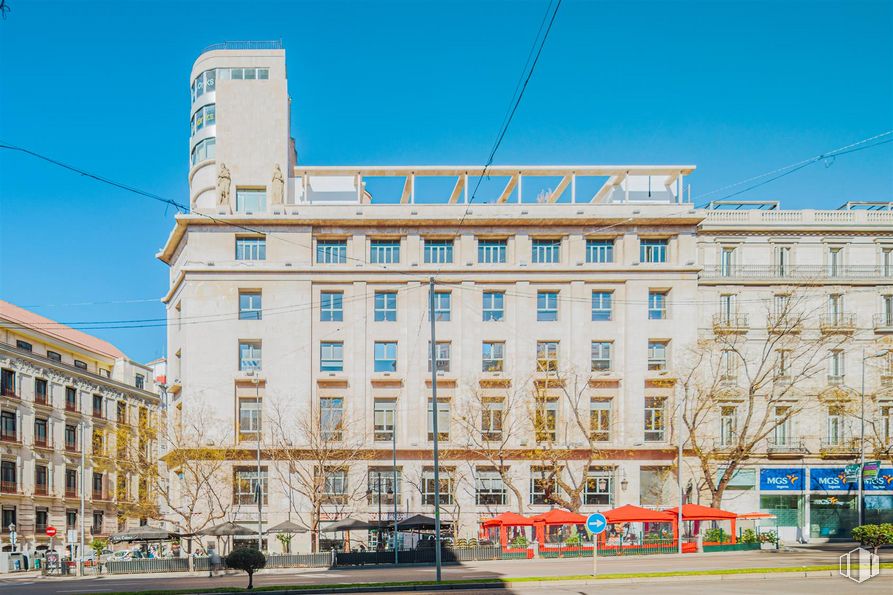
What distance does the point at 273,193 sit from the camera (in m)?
62.1

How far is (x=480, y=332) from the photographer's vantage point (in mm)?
60406

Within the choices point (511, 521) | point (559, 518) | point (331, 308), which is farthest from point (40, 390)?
point (559, 518)

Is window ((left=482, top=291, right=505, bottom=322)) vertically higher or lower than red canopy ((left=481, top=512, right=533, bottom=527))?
higher

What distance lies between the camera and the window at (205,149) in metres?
67.8

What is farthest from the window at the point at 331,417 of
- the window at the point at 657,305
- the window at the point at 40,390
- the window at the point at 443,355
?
the window at the point at 40,390

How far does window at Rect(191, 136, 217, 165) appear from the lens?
67.8m

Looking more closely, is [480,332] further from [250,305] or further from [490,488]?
[250,305]

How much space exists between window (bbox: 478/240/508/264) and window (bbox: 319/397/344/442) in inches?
537

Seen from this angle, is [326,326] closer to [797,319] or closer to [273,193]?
[273,193]

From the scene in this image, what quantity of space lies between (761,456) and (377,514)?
85.9 feet

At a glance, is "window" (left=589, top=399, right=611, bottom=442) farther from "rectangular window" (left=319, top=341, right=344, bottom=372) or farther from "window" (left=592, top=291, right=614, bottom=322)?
"rectangular window" (left=319, top=341, right=344, bottom=372)

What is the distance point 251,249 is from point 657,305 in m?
27.7

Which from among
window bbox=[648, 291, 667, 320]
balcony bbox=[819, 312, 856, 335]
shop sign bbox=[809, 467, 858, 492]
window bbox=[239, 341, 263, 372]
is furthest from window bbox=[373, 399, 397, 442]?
balcony bbox=[819, 312, 856, 335]

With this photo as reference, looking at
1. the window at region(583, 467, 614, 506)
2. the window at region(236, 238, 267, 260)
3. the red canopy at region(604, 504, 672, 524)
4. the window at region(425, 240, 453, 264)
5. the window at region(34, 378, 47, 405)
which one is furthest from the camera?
the window at region(34, 378, 47, 405)
